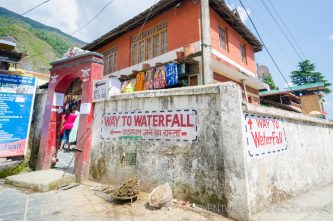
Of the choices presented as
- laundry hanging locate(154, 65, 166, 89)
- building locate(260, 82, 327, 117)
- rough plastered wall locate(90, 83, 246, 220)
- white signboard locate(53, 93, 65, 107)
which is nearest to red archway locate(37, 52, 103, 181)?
white signboard locate(53, 93, 65, 107)

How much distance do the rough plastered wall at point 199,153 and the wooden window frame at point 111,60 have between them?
9.63 meters

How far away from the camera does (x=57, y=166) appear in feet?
24.8

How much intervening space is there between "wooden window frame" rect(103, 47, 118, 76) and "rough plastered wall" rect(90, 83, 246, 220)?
9.63m

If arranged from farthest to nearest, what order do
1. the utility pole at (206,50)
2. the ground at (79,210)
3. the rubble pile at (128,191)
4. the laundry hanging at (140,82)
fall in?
1. the laundry hanging at (140,82)
2. the utility pole at (206,50)
3. the rubble pile at (128,191)
4. the ground at (79,210)

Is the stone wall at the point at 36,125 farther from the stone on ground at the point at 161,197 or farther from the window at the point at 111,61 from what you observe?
the window at the point at 111,61

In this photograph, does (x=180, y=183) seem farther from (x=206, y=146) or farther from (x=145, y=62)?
(x=145, y=62)

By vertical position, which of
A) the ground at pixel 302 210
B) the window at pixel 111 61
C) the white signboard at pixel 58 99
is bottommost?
the ground at pixel 302 210

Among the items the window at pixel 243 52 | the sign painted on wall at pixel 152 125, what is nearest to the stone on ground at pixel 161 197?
the sign painted on wall at pixel 152 125

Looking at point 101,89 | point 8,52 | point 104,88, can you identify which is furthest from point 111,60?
point 104,88

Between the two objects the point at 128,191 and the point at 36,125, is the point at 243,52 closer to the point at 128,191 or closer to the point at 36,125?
the point at 128,191

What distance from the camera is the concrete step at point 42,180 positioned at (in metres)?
5.44

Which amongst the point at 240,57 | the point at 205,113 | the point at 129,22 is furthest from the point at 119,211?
the point at 240,57

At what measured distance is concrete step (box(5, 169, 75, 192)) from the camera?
5441mm

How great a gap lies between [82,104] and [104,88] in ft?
3.45
